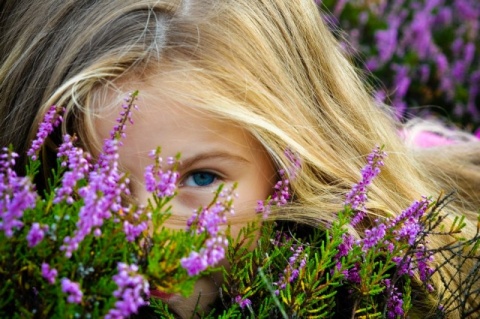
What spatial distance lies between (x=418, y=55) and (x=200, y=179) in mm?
3877

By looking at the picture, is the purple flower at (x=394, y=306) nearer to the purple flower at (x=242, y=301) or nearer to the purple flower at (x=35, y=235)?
the purple flower at (x=242, y=301)

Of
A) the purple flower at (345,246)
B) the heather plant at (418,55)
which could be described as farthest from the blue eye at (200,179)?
the heather plant at (418,55)

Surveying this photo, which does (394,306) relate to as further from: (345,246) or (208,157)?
(208,157)

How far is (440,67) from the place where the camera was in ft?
18.6

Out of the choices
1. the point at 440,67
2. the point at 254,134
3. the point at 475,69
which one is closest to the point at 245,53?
the point at 254,134

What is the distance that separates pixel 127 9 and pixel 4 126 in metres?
0.67

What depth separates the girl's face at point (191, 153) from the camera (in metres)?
2.19

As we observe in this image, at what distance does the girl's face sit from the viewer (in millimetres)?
2193

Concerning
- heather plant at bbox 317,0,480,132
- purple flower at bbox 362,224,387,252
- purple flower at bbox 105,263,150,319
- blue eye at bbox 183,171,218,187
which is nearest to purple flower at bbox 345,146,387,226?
purple flower at bbox 362,224,387,252

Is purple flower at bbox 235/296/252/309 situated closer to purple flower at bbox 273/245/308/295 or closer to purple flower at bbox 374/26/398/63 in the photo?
purple flower at bbox 273/245/308/295

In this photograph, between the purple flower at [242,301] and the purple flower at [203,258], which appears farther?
the purple flower at [242,301]

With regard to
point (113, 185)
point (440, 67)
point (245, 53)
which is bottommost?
point (113, 185)

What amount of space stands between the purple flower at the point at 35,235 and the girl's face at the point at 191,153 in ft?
2.75

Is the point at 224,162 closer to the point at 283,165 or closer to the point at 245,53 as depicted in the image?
the point at 283,165
